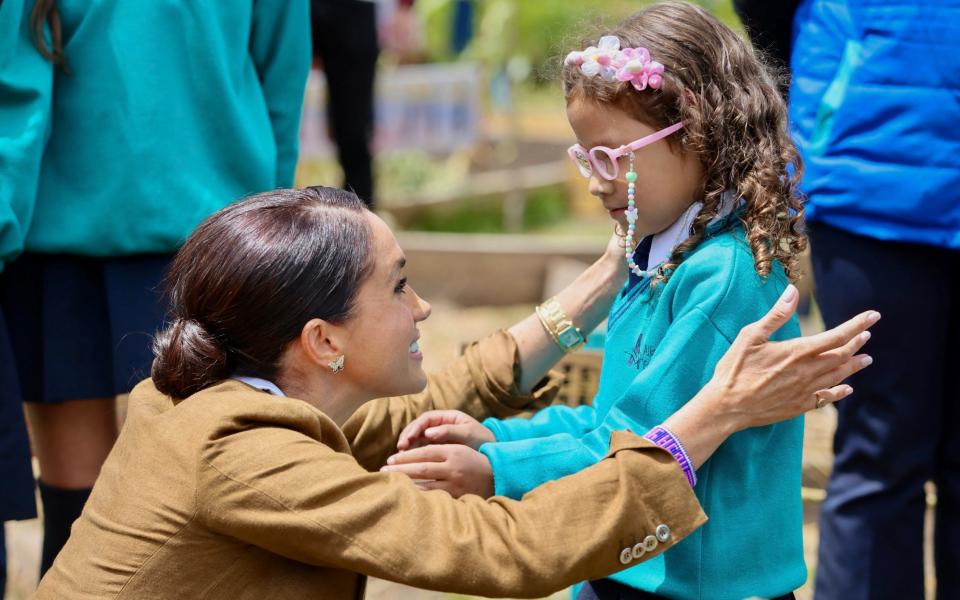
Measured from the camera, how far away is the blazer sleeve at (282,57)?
2.79 meters

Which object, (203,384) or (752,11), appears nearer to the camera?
(203,384)

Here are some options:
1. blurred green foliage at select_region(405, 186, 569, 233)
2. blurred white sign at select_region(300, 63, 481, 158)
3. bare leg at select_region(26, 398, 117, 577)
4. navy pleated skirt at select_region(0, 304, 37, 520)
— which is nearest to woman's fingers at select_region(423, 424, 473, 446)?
navy pleated skirt at select_region(0, 304, 37, 520)

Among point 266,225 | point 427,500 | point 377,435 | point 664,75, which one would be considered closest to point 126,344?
point 377,435

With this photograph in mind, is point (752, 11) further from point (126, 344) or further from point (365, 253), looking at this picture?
point (126, 344)

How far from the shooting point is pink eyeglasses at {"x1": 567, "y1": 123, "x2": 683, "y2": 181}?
1.98m

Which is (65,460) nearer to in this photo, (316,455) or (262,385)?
(262,385)

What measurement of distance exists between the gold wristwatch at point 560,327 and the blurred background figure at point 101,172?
740 mm

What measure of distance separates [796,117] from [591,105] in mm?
776

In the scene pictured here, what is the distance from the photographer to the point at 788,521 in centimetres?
206

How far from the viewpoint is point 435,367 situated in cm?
518

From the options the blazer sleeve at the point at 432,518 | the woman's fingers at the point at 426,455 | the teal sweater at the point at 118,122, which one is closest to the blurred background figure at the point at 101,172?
the teal sweater at the point at 118,122

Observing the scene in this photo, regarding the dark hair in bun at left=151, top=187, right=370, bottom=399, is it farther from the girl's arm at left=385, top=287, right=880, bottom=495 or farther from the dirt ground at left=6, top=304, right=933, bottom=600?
the dirt ground at left=6, top=304, right=933, bottom=600

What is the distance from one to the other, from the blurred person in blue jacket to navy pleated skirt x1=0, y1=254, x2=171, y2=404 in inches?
58.2

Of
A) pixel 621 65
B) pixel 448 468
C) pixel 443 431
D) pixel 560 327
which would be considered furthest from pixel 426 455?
pixel 621 65
